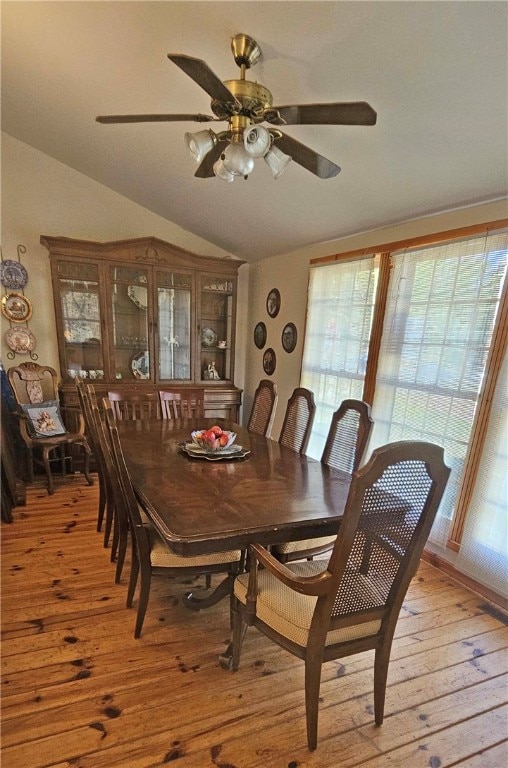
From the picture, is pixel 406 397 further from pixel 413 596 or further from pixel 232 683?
pixel 232 683

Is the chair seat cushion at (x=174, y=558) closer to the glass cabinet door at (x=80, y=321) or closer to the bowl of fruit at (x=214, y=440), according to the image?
the bowl of fruit at (x=214, y=440)

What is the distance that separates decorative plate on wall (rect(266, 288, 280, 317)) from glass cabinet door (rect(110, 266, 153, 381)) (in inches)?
51.1

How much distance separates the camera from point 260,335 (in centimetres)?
427

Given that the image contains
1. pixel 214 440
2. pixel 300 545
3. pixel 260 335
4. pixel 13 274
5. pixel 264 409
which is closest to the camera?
pixel 300 545

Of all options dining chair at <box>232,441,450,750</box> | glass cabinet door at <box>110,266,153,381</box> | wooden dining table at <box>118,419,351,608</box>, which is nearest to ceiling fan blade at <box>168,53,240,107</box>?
dining chair at <box>232,441,450,750</box>

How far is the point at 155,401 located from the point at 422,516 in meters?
2.36

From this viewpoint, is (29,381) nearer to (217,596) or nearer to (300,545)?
(217,596)

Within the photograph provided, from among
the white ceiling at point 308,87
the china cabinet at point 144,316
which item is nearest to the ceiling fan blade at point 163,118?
the white ceiling at point 308,87

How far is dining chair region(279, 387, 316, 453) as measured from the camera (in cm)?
245

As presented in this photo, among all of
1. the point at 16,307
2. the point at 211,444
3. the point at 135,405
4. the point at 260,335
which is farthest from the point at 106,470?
the point at 260,335

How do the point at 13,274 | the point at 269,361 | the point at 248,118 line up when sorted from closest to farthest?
the point at 248,118 → the point at 13,274 → the point at 269,361

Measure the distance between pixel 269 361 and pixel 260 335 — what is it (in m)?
0.36

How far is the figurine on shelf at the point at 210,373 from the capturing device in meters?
4.17

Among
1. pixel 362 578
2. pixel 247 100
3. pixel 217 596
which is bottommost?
pixel 217 596
